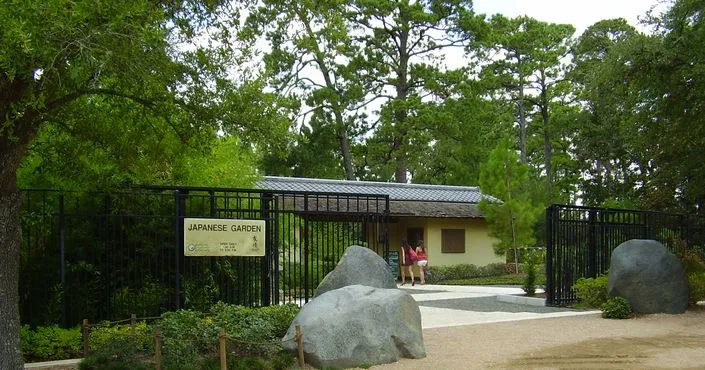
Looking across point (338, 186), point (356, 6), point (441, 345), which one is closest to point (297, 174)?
point (338, 186)

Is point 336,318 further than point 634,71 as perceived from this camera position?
No

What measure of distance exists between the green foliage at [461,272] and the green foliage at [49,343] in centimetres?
1881

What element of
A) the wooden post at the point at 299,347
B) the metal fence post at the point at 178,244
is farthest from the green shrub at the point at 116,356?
the metal fence post at the point at 178,244

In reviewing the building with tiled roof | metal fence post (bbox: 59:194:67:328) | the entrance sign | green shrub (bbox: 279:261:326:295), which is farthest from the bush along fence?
the building with tiled roof

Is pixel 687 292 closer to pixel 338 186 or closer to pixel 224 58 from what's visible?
pixel 224 58

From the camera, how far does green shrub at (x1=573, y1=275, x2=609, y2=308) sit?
53.6 feet

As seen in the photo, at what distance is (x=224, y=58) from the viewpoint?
9461 millimetres

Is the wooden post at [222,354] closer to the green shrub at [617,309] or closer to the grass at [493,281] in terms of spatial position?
the green shrub at [617,309]

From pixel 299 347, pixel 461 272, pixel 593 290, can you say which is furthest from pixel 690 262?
pixel 461 272

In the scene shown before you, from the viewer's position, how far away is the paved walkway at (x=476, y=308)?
573 inches

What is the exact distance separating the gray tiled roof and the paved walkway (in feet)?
27.0

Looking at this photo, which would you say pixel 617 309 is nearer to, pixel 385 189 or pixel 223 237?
pixel 223 237

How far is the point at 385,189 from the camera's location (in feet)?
104

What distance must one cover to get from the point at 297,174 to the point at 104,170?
2248 centimetres
